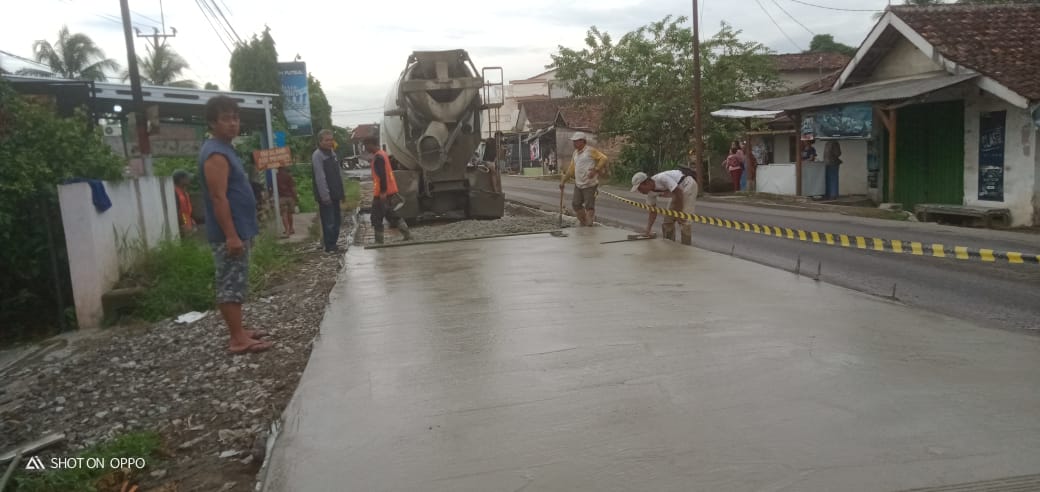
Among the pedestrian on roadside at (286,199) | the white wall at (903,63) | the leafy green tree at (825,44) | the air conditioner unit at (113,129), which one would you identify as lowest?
the pedestrian on roadside at (286,199)

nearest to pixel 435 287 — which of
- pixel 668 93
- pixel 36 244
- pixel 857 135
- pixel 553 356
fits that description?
pixel 553 356

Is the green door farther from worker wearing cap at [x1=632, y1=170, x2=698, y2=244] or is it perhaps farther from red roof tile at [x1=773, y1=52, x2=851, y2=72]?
red roof tile at [x1=773, y1=52, x2=851, y2=72]

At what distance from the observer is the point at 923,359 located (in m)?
4.31

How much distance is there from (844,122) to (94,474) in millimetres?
17090

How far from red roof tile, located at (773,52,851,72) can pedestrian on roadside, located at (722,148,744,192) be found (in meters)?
13.3

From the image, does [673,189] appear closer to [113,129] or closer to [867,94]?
[867,94]

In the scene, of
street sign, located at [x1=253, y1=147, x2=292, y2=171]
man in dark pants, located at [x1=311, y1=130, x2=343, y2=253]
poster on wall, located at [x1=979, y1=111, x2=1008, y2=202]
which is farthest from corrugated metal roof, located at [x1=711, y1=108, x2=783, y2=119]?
man in dark pants, located at [x1=311, y1=130, x2=343, y2=253]

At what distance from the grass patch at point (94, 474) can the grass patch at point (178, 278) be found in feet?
11.5

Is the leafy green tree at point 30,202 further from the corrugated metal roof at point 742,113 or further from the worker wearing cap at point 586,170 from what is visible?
the corrugated metal roof at point 742,113

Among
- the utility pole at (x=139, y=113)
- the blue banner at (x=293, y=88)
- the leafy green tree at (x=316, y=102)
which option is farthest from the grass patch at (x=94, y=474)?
the leafy green tree at (x=316, y=102)

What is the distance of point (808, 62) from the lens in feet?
125

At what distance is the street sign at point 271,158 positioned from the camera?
41.1ft

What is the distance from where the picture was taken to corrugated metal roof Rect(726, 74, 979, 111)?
14953mm

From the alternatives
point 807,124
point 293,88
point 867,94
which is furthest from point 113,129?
point 867,94
